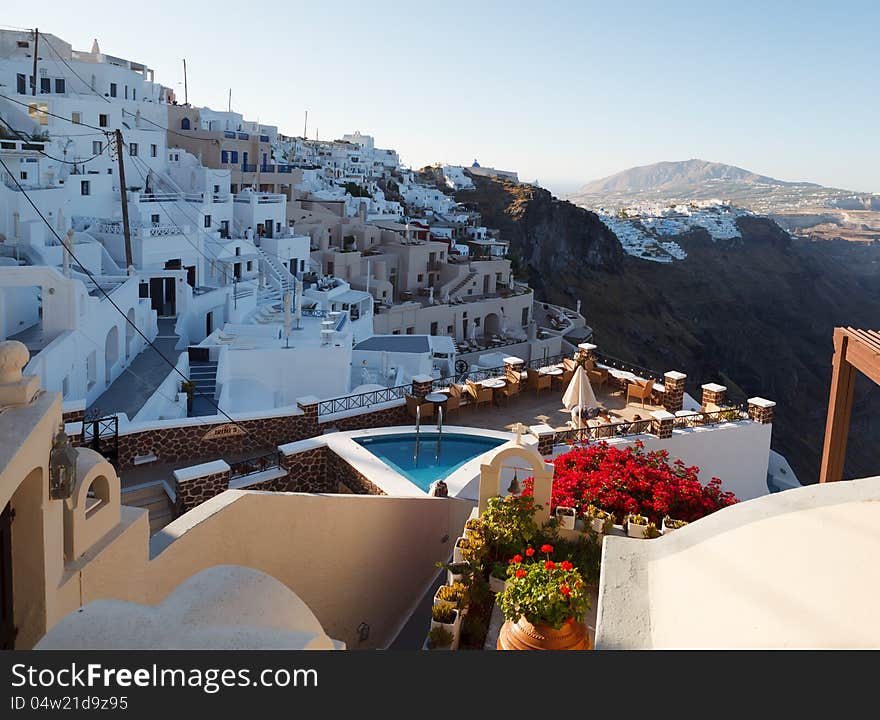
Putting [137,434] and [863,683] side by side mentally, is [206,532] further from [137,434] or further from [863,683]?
[863,683]

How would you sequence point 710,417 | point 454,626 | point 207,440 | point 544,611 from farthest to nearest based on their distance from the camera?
point 710,417 → point 207,440 → point 454,626 → point 544,611

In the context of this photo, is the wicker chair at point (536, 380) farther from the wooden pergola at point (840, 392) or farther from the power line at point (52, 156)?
the power line at point (52, 156)

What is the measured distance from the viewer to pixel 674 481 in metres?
10.7

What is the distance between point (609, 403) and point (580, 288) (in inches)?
2678

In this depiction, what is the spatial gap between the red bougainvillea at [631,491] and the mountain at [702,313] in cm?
5510

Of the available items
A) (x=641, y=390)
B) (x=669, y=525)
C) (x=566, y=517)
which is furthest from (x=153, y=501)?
(x=641, y=390)

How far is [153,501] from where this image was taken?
10836 mm

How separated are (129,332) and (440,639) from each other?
16.5 metres

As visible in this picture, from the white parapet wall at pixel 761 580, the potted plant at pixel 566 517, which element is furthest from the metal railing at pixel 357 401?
the white parapet wall at pixel 761 580

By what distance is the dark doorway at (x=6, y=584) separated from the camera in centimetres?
490

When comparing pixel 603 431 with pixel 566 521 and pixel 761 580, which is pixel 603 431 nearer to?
pixel 566 521

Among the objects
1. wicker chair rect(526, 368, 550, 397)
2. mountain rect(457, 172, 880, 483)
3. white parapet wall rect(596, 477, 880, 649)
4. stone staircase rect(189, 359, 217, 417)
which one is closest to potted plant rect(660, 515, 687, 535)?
white parapet wall rect(596, 477, 880, 649)

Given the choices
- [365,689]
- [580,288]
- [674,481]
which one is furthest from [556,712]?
[580,288]

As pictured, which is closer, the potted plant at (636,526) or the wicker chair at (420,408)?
the potted plant at (636,526)
